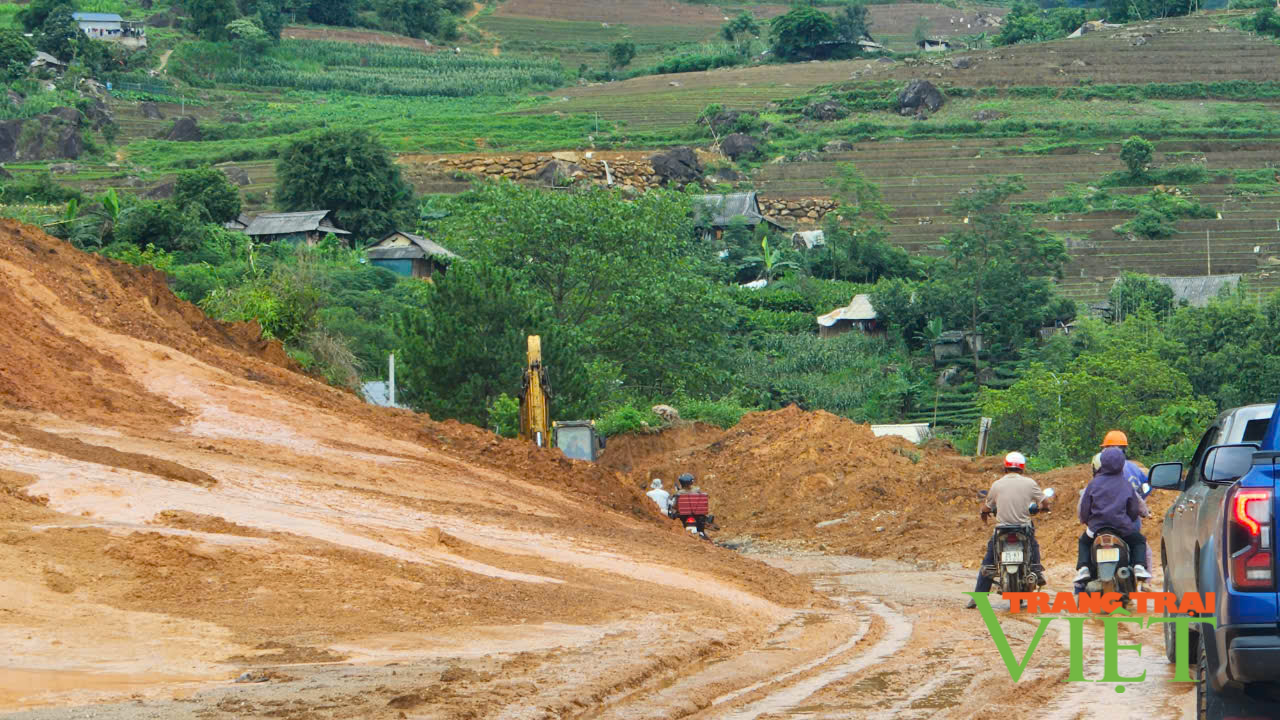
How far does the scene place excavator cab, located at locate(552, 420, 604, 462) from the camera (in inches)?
1103

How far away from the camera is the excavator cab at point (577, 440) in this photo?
2802 cm

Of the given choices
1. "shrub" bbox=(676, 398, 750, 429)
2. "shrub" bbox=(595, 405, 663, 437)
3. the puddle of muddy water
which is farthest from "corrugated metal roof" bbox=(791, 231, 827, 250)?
the puddle of muddy water

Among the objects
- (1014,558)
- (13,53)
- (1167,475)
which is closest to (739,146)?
(13,53)

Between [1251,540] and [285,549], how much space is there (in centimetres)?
915

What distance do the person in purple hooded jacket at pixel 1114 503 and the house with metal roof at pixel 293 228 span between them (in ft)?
177

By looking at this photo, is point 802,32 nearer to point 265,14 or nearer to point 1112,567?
point 265,14

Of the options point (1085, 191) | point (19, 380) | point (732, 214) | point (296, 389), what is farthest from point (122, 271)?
point (1085, 191)

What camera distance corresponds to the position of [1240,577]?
21.5 ft

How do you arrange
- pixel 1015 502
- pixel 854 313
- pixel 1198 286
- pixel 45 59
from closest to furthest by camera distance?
pixel 1015 502
pixel 854 313
pixel 1198 286
pixel 45 59

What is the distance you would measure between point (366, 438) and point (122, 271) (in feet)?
28.4

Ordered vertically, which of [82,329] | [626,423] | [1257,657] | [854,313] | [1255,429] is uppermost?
[1255,429]

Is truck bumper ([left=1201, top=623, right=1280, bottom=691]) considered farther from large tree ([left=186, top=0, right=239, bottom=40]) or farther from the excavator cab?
large tree ([left=186, top=0, right=239, bottom=40])

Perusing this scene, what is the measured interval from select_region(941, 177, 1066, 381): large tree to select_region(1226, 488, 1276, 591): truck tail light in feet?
170

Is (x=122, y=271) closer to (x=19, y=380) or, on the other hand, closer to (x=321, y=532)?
(x=19, y=380)
